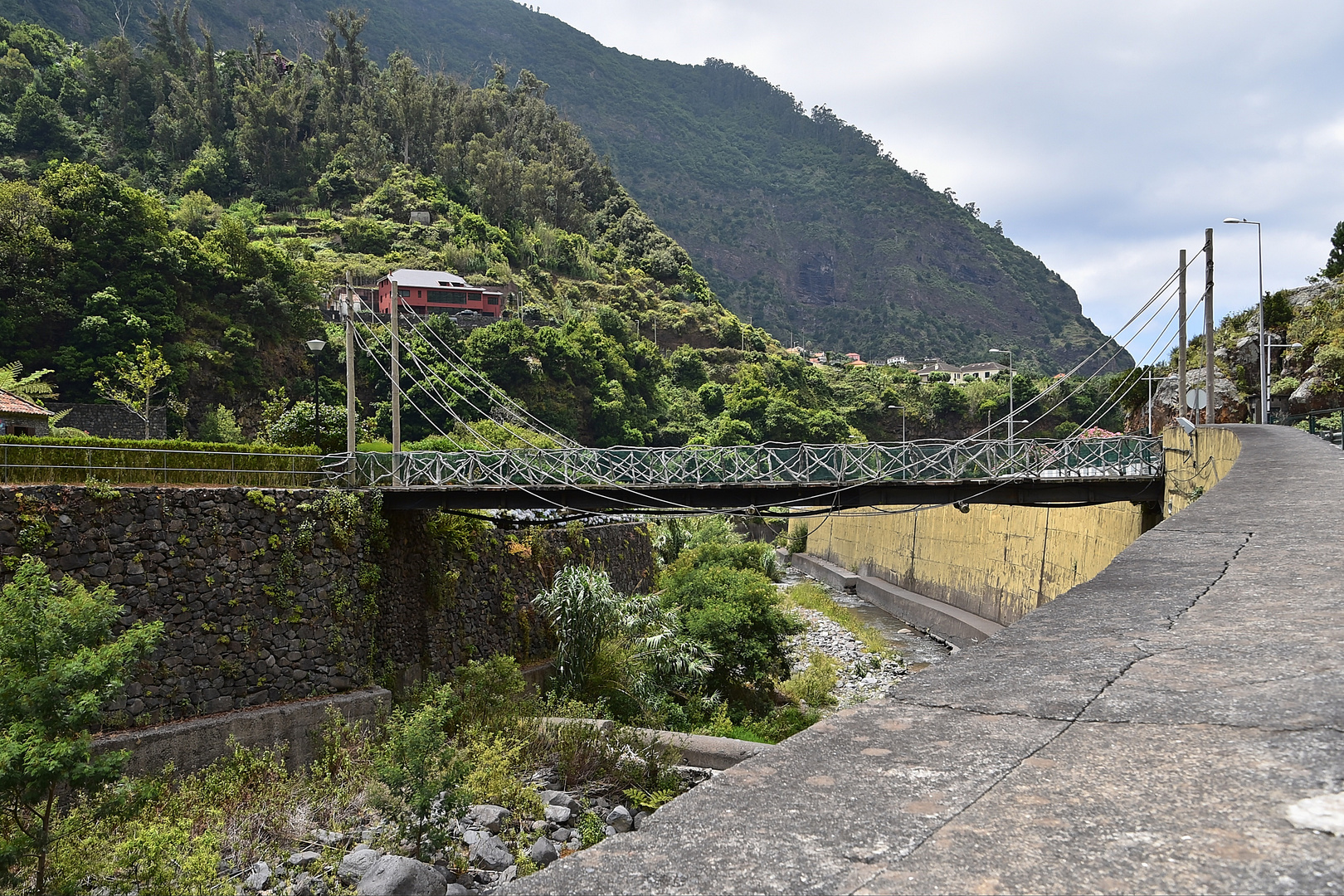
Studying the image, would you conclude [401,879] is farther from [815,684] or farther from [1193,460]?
[1193,460]

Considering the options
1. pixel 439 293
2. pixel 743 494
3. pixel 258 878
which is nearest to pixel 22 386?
pixel 743 494

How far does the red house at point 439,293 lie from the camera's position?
71562 millimetres

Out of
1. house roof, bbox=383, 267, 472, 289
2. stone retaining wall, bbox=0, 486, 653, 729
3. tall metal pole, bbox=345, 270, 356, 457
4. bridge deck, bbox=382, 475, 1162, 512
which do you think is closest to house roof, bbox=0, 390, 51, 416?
tall metal pole, bbox=345, 270, 356, 457

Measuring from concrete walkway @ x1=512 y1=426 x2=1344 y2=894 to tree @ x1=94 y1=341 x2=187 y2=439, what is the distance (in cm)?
4139

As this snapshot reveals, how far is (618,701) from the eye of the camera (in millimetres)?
18891

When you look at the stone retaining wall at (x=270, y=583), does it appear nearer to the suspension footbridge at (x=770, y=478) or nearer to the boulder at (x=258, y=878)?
the suspension footbridge at (x=770, y=478)

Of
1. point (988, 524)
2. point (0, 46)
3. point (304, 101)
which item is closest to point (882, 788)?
point (988, 524)

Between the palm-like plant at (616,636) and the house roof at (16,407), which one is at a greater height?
the house roof at (16,407)

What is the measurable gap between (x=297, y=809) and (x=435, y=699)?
17.0ft

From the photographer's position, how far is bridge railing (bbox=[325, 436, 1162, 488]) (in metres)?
18.1

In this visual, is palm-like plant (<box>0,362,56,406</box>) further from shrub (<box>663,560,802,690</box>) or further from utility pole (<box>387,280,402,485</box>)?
shrub (<box>663,560,802,690</box>)

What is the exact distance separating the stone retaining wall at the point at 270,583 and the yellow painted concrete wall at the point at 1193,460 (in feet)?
47.3

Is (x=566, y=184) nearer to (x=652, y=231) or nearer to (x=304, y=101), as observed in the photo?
(x=652, y=231)

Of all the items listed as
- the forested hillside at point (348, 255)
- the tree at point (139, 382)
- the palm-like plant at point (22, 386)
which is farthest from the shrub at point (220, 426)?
the palm-like plant at point (22, 386)
